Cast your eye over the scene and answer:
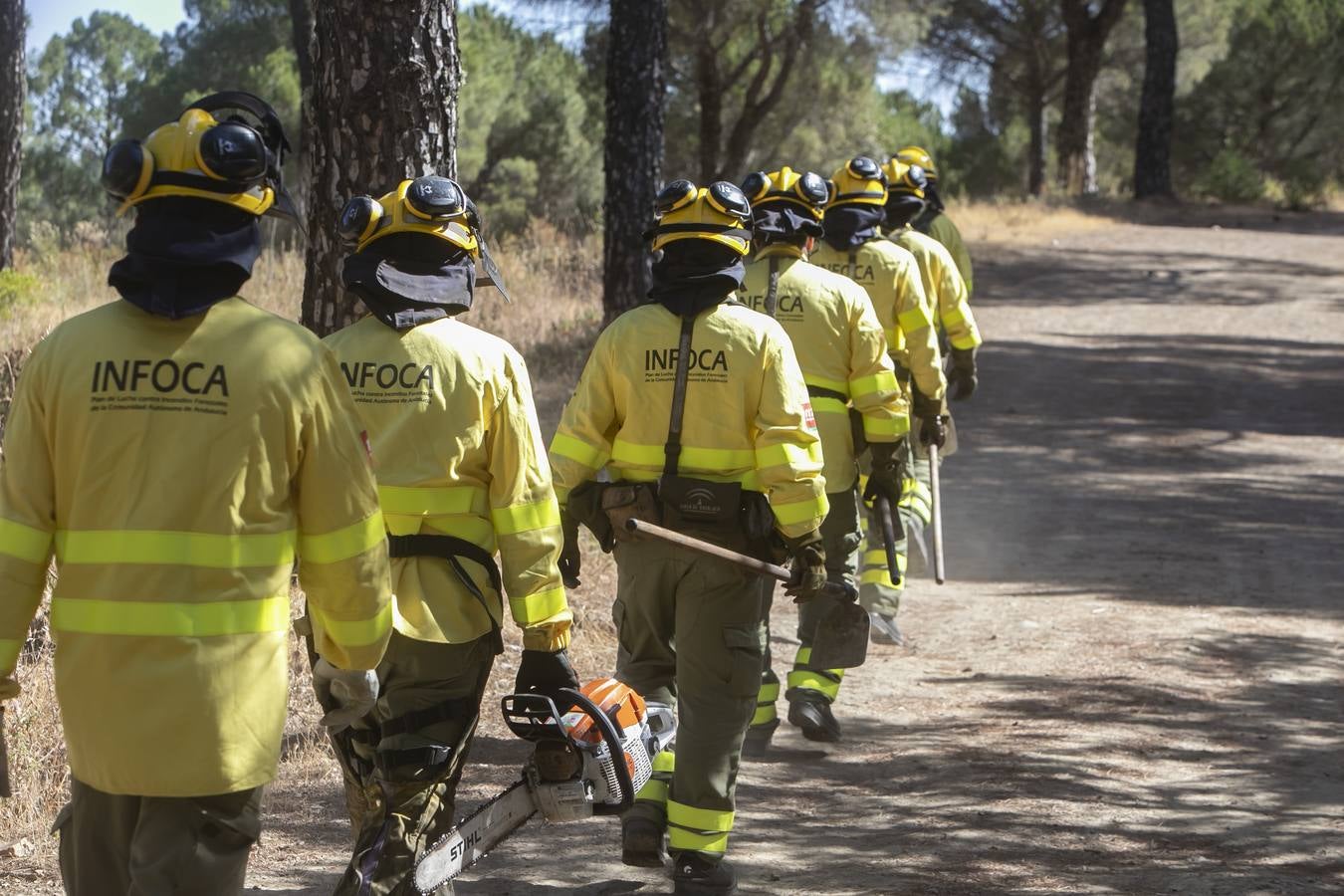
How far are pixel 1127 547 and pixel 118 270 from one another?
8.12 m

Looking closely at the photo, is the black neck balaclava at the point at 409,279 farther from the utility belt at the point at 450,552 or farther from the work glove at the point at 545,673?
the work glove at the point at 545,673

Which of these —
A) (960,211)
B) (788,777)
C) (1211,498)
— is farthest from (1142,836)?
(960,211)

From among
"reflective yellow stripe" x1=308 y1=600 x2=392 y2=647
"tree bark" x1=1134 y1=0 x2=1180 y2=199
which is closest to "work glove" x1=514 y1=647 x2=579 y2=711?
"reflective yellow stripe" x1=308 y1=600 x2=392 y2=647

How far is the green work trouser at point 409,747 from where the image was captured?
3.99 metres

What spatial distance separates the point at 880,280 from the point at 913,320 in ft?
0.82

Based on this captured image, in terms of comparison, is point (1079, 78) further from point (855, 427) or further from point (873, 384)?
point (873, 384)

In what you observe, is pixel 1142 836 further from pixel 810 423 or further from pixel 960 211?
pixel 960 211

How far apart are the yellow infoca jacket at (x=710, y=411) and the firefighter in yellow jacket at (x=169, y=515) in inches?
78.9

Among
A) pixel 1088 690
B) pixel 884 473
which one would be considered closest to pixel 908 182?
pixel 884 473

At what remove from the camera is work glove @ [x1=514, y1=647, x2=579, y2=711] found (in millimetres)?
4016

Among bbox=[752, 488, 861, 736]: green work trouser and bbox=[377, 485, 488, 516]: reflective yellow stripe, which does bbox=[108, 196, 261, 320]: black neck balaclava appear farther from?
bbox=[752, 488, 861, 736]: green work trouser

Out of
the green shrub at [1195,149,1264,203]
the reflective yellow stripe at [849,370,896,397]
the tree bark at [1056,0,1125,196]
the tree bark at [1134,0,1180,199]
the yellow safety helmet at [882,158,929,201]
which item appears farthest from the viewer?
the green shrub at [1195,149,1264,203]

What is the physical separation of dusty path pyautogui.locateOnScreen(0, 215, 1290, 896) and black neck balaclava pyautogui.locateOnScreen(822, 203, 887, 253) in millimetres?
2096

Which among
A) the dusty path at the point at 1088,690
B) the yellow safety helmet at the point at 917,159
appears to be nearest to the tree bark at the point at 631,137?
the yellow safety helmet at the point at 917,159
